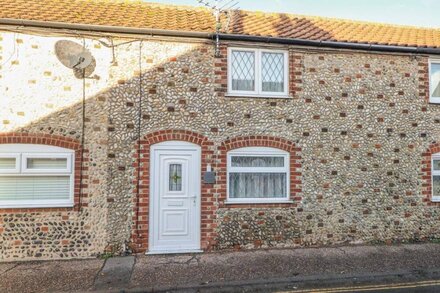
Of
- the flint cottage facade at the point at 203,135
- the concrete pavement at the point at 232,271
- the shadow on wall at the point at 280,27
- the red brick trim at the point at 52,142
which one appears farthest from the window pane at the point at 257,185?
the shadow on wall at the point at 280,27

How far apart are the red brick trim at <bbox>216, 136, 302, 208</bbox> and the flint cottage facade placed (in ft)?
0.11

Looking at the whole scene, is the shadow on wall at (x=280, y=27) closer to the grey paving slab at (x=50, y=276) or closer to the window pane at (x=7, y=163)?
the window pane at (x=7, y=163)

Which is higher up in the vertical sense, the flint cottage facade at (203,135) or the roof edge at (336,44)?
the roof edge at (336,44)

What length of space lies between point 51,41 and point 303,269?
6810mm

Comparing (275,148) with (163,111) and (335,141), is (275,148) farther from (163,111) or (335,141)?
(163,111)

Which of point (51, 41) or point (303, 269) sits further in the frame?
point (51, 41)

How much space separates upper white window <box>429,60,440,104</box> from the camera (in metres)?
7.81

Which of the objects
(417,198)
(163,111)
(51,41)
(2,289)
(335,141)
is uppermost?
(51,41)

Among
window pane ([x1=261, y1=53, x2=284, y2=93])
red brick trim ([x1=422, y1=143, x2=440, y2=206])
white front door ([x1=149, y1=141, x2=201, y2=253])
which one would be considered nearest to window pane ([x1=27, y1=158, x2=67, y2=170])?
white front door ([x1=149, y1=141, x2=201, y2=253])

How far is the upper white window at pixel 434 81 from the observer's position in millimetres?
7809

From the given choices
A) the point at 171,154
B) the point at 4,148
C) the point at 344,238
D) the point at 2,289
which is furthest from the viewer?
the point at 344,238

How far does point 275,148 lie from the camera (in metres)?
7.00

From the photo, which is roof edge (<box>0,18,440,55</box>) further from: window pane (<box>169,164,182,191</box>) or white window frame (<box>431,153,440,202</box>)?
window pane (<box>169,164,182,191</box>)

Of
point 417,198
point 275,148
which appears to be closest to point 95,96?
point 275,148
